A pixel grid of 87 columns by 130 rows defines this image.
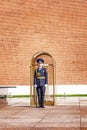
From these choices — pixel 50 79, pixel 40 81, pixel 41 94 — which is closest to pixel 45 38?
pixel 50 79

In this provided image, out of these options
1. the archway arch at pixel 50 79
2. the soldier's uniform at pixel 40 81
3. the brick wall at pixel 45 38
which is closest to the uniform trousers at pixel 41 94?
the soldier's uniform at pixel 40 81

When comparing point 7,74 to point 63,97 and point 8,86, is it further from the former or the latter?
point 63,97

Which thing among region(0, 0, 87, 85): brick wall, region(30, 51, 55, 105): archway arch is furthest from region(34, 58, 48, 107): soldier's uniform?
region(0, 0, 87, 85): brick wall

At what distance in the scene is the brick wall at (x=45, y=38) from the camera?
66.9ft

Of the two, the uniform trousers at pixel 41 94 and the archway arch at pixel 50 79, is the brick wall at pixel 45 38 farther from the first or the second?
the uniform trousers at pixel 41 94

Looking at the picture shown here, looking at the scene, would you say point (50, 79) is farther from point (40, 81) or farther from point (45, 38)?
point (40, 81)

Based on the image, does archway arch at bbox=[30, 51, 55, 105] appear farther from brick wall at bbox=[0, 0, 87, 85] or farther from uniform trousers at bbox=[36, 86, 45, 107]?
brick wall at bbox=[0, 0, 87, 85]

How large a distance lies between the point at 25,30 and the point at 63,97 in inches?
146

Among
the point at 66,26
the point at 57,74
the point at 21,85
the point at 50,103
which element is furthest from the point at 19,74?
the point at 50,103

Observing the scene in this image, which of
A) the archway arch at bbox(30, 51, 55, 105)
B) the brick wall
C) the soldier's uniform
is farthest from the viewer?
the brick wall

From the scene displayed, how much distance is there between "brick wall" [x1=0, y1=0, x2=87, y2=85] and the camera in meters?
20.4

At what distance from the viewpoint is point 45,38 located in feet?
67.5

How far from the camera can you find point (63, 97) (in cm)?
2041

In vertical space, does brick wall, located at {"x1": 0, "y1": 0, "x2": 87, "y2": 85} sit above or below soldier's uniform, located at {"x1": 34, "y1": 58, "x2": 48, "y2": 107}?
above
